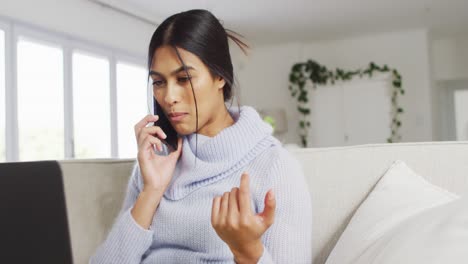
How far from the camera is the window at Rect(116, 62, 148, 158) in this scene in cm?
560

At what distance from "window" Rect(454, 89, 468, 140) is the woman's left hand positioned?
23.8 feet

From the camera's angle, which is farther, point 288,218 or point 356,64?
point 356,64

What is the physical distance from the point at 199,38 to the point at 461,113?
7.11m

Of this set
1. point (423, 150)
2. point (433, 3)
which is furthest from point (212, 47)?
point (433, 3)

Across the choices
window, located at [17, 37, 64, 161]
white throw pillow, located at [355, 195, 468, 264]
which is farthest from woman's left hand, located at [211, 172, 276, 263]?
window, located at [17, 37, 64, 161]

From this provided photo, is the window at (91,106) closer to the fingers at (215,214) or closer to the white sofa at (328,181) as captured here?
the white sofa at (328,181)

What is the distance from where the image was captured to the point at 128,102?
5754mm

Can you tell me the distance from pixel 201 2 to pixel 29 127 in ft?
7.64

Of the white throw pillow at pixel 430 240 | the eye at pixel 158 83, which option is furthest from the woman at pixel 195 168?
the white throw pillow at pixel 430 240

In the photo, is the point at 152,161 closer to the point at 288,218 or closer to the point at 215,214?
the point at 288,218

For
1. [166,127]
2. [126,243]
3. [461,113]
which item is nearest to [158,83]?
[166,127]

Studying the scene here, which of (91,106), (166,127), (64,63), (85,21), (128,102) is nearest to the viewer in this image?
(166,127)

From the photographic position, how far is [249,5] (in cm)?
543

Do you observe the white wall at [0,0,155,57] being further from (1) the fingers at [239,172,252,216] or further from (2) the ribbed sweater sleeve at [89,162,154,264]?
(1) the fingers at [239,172,252,216]
